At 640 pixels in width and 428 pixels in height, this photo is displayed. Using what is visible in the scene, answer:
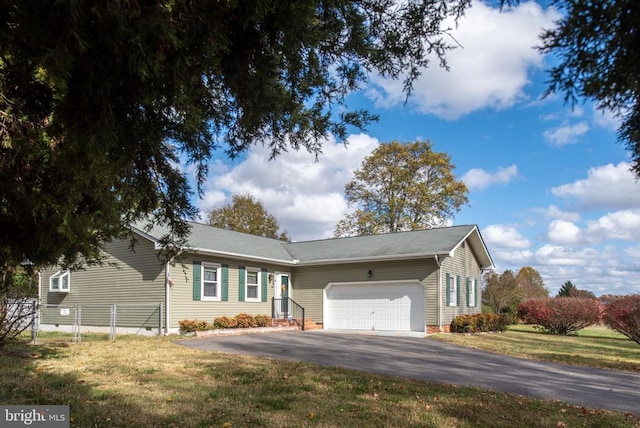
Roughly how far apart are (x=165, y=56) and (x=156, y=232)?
662 inches

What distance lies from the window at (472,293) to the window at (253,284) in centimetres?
1022

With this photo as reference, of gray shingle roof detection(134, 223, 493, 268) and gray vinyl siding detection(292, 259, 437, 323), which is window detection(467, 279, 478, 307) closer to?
gray shingle roof detection(134, 223, 493, 268)

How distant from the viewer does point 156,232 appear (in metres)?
18.4

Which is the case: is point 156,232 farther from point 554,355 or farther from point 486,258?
point 486,258

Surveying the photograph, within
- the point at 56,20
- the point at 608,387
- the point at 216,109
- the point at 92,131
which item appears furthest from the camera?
the point at 608,387

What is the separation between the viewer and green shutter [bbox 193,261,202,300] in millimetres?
18078

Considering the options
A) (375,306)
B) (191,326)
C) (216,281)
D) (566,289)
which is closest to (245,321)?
(216,281)

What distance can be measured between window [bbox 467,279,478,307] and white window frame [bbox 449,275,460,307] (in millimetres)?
2198

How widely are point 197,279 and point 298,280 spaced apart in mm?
6073

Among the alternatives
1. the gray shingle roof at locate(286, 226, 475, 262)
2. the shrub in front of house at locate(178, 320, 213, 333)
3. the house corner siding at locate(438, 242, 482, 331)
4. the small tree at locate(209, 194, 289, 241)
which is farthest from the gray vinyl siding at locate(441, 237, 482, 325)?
the small tree at locate(209, 194, 289, 241)

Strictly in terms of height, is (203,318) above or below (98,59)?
below

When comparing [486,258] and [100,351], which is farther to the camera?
[486,258]

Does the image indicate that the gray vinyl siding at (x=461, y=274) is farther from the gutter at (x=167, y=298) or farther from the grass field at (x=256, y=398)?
the grass field at (x=256, y=398)

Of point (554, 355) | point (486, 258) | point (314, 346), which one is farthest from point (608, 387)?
point (486, 258)
